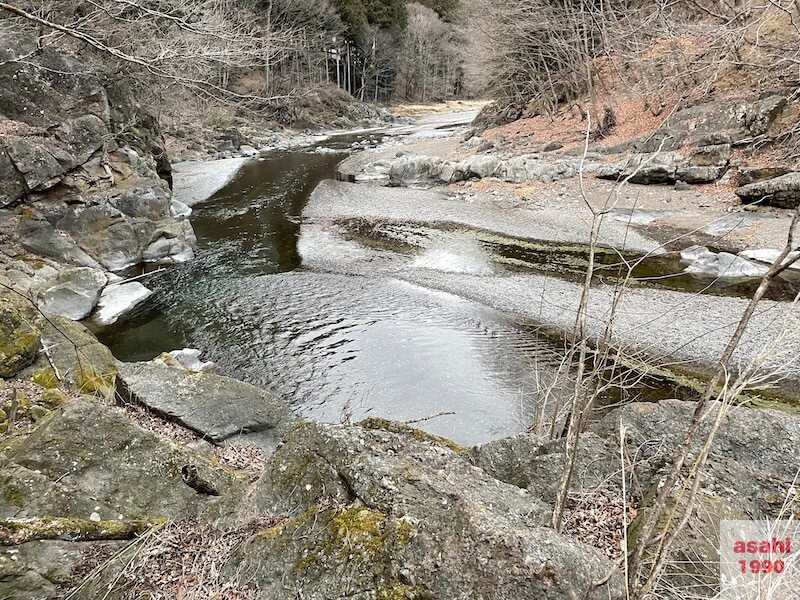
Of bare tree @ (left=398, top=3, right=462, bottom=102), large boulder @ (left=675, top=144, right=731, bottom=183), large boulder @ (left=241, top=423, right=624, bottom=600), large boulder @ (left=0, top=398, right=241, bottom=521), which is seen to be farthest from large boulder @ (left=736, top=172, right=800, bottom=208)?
bare tree @ (left=398, top=3, right=462, bottom=102)

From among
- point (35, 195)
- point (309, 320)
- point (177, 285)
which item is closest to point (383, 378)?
point (309, 320)

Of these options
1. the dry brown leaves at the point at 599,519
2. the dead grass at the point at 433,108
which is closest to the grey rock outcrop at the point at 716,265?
the dry brown leaves at the point at 599,519

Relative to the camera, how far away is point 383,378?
746cm

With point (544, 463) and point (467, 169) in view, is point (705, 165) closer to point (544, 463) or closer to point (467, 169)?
point (467, 169)

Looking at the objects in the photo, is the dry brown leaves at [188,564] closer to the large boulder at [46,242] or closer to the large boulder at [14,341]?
the large boulder at [14,341]

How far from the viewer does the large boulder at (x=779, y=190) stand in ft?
37.7

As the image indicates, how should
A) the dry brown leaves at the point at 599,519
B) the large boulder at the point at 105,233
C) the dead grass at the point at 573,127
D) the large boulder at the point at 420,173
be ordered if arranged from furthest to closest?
the large boulder at the point at 420,173 → the dead grass at the point at 573,127 → the large boulder at the point at 105,233 → the dry brown leaves at the point at 599,519

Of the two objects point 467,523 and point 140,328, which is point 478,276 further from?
point 467,523

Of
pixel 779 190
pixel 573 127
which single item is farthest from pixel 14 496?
pixel 573 127

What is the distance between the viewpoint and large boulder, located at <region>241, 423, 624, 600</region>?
1.97 metres

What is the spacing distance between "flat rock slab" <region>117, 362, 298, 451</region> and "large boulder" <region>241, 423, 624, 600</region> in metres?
2.29

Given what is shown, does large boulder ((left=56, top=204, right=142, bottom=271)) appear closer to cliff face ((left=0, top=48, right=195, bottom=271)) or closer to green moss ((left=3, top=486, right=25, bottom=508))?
cliff face ((left=0, top=48, right=195, bottom=271))

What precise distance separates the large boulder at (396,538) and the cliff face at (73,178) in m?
11.2

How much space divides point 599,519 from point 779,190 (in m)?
12.3
